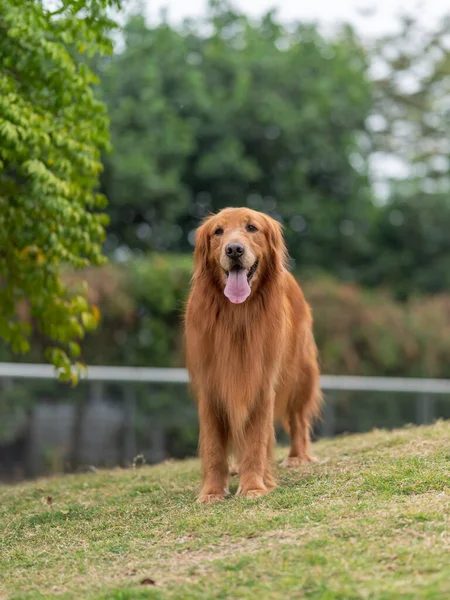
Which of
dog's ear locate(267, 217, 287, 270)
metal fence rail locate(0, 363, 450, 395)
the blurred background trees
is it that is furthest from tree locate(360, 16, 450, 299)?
dog's ear locate(267, 217, 287, 270)

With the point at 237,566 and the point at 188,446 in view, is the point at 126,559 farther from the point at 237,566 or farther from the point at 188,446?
the point at 188,446

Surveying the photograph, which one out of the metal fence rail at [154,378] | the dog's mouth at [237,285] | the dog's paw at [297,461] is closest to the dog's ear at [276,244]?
the dog's mouth at [237,285]

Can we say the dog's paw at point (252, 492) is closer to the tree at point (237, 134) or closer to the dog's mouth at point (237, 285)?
the dog's mouth at point (237, 285)

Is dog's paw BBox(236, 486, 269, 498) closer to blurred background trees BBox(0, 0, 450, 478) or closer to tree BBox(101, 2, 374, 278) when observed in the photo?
blurred background trees BBox(0, 0, 450, 478)

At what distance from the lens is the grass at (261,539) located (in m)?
4.19

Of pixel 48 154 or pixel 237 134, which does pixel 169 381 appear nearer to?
pixel 48 154

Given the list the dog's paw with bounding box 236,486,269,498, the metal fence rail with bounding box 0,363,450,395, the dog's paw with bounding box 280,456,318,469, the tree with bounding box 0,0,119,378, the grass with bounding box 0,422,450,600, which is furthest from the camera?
the metal fence rail with bounding box 0,363,450,395

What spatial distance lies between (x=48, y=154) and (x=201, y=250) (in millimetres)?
2071

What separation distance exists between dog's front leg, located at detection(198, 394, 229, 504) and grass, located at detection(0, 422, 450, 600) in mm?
236

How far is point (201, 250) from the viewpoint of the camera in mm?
6434

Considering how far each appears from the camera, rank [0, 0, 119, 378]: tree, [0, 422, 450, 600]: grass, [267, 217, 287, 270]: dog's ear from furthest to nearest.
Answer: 1. [0, 0, 119, 378]: tree
2. [267, 217, 287, 270]: dog's ear
3. [0, 422, 450, 600]: grass

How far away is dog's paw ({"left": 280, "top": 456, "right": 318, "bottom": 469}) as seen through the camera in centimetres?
748

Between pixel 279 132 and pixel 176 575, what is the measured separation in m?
20.5

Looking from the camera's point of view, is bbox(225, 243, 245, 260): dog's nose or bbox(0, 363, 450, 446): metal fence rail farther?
bbox(0, 363, 450, 446): metal fence rail
